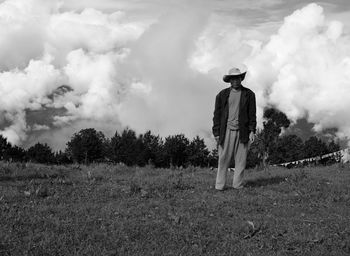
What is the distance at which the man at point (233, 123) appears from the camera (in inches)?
464

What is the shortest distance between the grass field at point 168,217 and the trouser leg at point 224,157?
31 centimetres

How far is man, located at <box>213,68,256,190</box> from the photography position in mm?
11789

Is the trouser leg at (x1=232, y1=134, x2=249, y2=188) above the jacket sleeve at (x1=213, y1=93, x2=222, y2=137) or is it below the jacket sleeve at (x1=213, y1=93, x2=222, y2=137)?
below

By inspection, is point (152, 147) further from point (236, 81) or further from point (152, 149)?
point (236, 81)

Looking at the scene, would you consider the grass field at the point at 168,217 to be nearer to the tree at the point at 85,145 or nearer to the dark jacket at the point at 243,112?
the dark jacket at the point at 243,112

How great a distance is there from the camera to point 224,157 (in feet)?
39.7

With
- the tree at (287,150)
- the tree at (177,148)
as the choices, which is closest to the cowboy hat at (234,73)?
the tree at (177,148)

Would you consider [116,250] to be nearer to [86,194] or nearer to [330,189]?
[86,194]

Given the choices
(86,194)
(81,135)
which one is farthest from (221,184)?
(81,135)

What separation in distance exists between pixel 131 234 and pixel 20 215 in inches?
82.2

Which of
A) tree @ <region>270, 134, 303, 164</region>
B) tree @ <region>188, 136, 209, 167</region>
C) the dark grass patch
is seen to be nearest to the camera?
the dark grass patch

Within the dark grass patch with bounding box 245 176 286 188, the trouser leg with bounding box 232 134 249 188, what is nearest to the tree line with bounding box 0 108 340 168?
the dark grass patch with bounding box 245 176 286 188

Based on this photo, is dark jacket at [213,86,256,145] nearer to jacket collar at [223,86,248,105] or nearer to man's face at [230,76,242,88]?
jacket collar at [223,86,248,105]

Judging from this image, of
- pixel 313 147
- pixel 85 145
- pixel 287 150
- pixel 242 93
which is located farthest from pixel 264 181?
pixel 287 150
